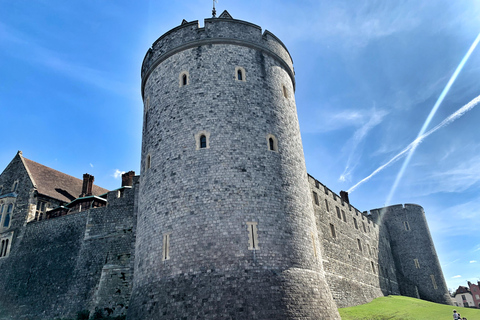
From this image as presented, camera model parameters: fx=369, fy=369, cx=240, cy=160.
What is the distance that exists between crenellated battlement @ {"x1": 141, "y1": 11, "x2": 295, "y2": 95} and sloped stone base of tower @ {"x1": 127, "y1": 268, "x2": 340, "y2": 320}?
11.0 meters

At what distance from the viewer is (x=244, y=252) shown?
1382 centimetres

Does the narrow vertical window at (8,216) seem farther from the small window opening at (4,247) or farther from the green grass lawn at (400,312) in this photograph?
the green grass lawn at (400,312)

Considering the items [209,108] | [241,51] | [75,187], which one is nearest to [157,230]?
[209,108]

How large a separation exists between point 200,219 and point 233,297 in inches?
126

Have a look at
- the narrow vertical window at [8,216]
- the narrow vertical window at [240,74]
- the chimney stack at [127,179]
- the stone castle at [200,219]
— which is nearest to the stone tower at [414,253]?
the stone castle at [200,219]

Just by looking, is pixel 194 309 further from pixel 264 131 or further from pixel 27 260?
pixel 27 260

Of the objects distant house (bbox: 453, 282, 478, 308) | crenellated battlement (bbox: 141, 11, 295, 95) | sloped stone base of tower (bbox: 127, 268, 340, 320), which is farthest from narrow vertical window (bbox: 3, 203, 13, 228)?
distant house (bbox: 453, 282, 478, 308)

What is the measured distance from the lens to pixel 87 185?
29.7 meters

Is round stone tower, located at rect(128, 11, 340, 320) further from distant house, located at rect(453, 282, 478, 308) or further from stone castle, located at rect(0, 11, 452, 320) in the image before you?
distant house, located at rect(453, 282, 478, 308)

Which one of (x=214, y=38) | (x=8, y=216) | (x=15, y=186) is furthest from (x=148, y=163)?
(x=15, y=186)

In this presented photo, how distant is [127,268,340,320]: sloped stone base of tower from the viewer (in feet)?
41.8

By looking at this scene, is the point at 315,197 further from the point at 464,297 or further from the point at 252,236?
the point at 464,297

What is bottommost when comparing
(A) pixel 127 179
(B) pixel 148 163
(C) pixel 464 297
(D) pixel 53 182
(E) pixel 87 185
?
(C) pixel 464 297

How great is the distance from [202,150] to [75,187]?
19.8 meters
